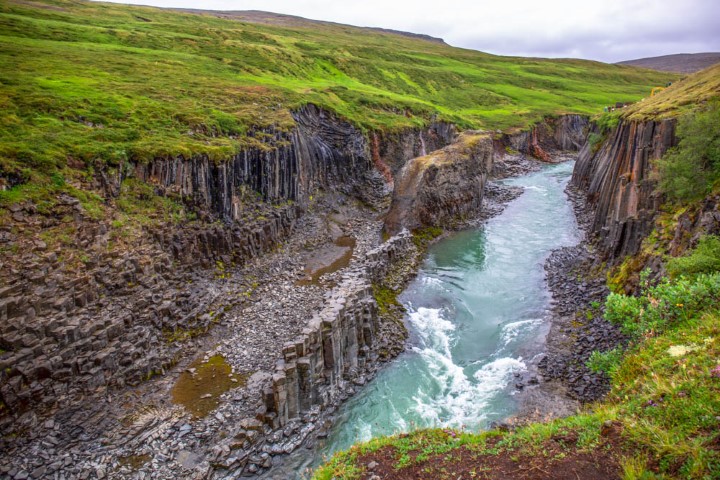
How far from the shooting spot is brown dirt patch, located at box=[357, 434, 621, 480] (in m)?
11.0

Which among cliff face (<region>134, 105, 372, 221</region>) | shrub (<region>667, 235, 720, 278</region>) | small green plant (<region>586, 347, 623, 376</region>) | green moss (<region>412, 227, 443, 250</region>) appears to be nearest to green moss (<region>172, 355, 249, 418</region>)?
cliff face (<region>134, 105, 372, 221</region>)

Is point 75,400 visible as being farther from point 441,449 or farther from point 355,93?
point 355,93

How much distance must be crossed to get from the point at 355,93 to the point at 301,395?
59.6 meters

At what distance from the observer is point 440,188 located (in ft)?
160

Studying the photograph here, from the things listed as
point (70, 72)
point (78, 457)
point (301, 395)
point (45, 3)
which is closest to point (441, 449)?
point (301, 395)


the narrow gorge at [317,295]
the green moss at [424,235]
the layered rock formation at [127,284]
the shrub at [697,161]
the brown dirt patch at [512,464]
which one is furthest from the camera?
the green moss at [424,235]

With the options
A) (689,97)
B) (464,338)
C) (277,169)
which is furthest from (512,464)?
(689,97)

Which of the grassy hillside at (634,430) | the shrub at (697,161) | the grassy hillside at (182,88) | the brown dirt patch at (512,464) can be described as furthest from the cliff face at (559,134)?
the brown dirt patch at (512,464)

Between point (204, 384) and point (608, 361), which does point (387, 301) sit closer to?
point (204, 384)

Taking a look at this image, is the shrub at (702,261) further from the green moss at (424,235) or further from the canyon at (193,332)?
the green moss at (424,235)

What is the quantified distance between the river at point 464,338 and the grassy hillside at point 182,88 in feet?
72.9

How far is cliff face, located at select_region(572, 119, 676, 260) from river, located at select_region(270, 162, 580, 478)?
19.4 ft

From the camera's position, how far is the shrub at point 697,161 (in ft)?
83.4

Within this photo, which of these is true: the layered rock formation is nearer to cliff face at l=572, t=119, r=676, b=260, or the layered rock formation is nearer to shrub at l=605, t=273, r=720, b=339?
shrub at l=605, t=273, r=720, b=339
